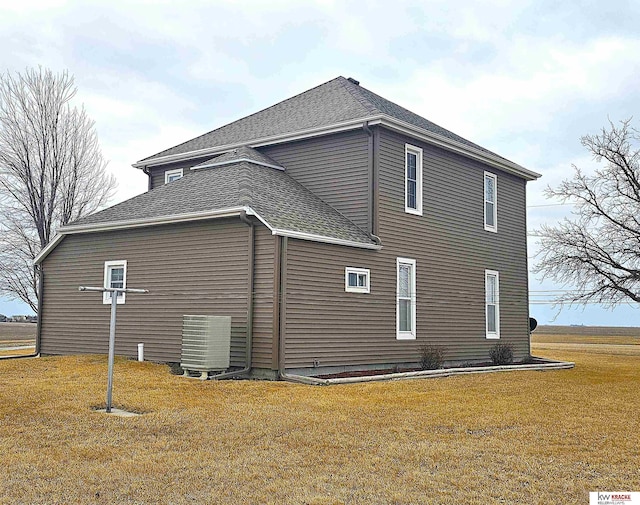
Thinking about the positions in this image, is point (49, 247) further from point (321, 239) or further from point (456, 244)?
point (456, 244)

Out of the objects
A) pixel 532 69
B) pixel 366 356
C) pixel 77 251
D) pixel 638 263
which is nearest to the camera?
pixel 366 356

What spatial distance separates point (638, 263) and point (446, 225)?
1044cm

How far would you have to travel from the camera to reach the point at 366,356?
15.8m

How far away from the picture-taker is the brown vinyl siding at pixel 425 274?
569 inches

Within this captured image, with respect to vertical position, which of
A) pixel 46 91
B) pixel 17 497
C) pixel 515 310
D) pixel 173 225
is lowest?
pixel 17 497

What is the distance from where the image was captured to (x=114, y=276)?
17.0 metres

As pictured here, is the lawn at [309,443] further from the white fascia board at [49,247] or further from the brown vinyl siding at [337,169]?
the white fascia board at [49,247]

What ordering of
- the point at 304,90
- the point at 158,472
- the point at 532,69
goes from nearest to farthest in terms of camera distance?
the point at 158,472
the point at 532,69
the point at 304,90

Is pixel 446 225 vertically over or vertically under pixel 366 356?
over

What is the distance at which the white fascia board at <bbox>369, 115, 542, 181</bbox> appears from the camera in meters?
16.5

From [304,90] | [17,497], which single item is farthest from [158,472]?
[304,90]

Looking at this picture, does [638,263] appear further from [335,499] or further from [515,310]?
[335,499]

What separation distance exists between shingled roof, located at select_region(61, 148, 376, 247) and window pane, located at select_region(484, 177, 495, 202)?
602 cm

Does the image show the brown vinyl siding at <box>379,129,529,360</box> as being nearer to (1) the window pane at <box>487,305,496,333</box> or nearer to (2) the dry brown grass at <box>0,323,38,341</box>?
(1) the window pane at <box>487,305,496,333</box>
